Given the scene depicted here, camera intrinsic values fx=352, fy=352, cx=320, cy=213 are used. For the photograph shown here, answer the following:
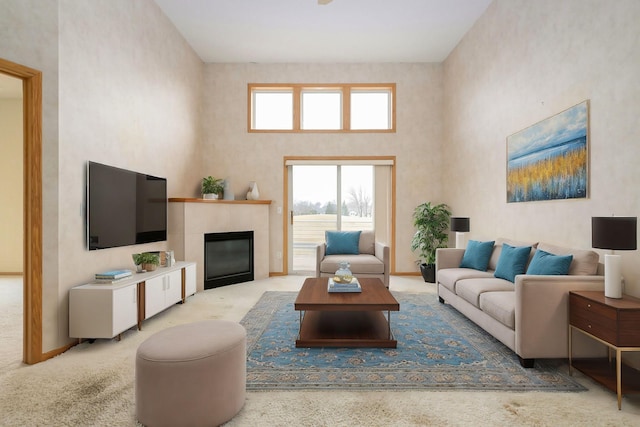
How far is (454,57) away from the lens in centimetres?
601

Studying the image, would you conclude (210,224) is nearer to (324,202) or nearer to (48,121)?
(324,202)

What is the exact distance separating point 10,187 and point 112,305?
5.28 metres

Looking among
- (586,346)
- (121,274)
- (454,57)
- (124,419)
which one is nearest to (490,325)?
(586,346)

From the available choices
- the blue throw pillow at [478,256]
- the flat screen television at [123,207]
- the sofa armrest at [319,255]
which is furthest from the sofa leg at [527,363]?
the flat screen television at [123,207]

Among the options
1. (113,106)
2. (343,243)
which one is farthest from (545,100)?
(113,106)

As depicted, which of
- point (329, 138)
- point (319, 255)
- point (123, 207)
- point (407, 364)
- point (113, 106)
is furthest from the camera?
point (329, 138)

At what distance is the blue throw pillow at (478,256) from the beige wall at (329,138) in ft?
7.23

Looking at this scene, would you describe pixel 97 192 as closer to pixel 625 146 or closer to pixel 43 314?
pixel 43 314

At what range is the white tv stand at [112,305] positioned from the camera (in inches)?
118

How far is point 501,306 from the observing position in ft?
9.29

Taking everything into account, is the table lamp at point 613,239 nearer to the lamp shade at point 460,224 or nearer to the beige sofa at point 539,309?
the beige sofa at point 539,309

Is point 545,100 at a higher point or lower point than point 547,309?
higher

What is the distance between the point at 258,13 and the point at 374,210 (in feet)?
12.4

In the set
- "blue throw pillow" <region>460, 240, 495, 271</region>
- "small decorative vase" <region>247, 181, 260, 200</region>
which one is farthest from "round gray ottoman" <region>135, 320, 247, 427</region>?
"small decorative vase" <region>247, 181, 260, 200</region>
